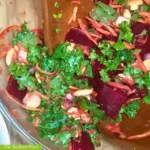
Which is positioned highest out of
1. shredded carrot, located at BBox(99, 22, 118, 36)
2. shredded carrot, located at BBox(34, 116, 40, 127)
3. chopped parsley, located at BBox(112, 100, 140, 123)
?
shredded carrot, located at BBox(99, 22, 118, 36)

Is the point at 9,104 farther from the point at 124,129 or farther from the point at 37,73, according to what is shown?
the point at 124,129

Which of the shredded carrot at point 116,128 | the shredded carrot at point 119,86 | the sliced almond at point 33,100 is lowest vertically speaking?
the shredded carrot at point 116,128

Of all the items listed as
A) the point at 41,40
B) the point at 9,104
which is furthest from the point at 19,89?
the point at 41,40

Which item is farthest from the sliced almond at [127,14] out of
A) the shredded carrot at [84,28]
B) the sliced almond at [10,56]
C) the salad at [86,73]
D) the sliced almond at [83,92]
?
the sliced almond at [10,56]

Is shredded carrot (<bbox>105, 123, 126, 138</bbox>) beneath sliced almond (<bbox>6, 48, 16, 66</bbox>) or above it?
beneath

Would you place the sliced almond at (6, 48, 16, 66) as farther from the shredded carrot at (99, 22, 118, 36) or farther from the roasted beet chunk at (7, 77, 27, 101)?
the shredded carrot at (99, 22, 118, 36)

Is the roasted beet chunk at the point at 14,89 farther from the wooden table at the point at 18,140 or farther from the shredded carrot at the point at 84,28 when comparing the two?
the shredded carrot at the point at 84,28

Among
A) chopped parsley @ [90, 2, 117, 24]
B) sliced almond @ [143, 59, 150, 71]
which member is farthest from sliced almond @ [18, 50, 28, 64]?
sliced almond @ [143, 59, 150, 71]

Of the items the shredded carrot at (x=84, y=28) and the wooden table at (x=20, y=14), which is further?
the wooden table at (x=20, y=14)
